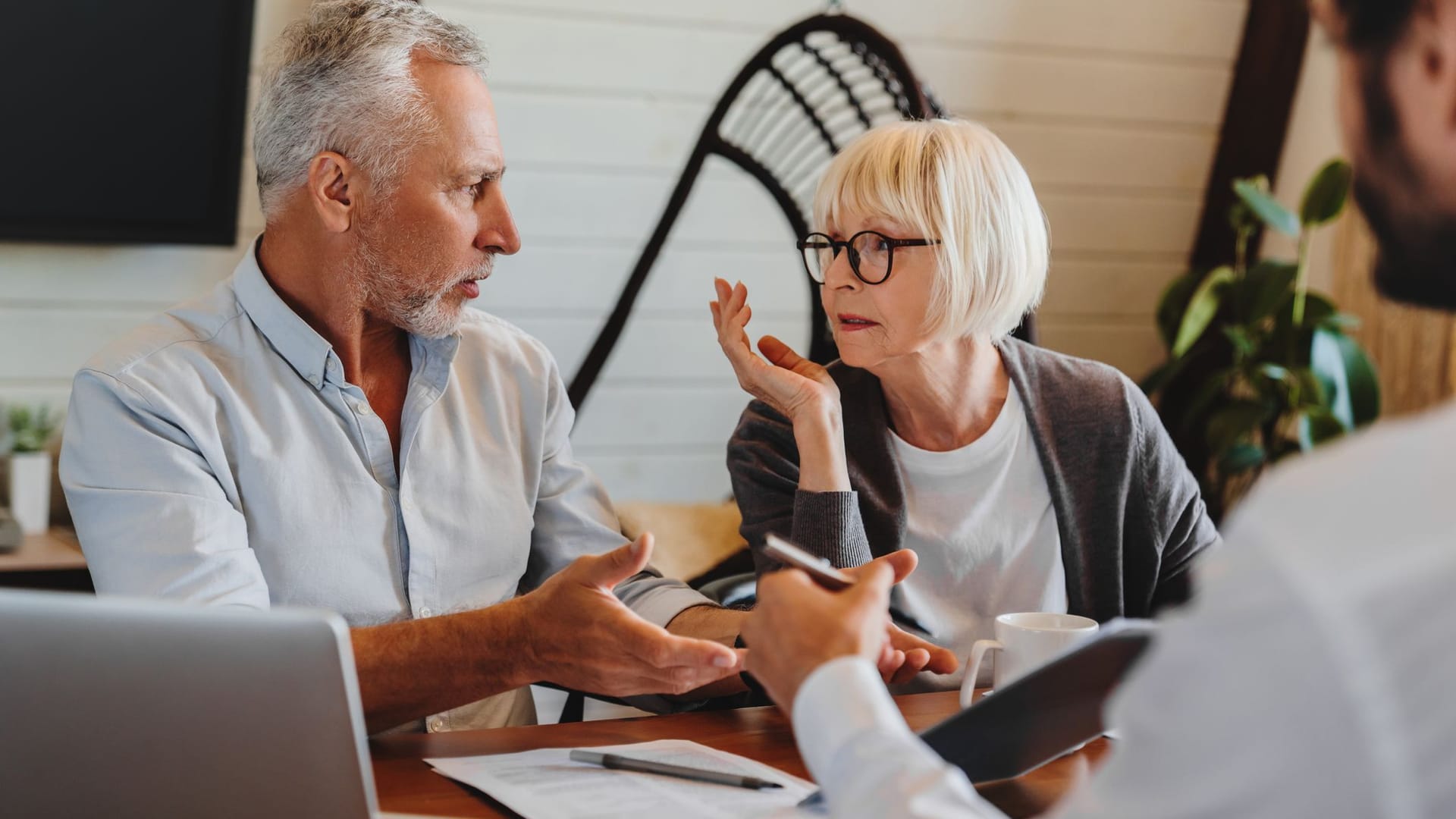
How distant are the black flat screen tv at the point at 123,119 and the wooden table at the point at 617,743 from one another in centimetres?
158

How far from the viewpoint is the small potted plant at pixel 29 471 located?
2355 mm

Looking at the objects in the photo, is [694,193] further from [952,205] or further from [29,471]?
[29,471]

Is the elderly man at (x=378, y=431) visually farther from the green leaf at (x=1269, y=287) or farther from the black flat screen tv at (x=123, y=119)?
the green leaf at (x=1269, y=287)

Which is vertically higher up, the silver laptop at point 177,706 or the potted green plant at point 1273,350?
the silver laptop at point 177,706

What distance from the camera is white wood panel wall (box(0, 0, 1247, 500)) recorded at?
2521 millimetres

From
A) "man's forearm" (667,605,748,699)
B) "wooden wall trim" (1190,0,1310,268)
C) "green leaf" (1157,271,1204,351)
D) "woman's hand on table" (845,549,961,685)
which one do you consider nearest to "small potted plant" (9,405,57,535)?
"man's forearm" (667,605,748,699)

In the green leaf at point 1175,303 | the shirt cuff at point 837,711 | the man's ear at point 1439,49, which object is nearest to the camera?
the man's ear at point 1439,49

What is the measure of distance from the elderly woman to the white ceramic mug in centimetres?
34

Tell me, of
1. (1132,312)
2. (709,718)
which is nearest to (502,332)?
Answer: (709,718)

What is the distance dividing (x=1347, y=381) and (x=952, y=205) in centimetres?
153

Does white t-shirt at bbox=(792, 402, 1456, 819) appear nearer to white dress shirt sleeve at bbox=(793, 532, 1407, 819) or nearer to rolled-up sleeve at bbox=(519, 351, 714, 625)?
white dress shirt sleeve at bbox=(793, 532, 1407, 819)

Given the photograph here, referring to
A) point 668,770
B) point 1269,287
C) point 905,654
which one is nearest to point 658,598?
point 905,654

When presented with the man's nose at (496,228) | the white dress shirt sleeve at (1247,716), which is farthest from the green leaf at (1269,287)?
the white dress shirt sleeve at (1247,716)

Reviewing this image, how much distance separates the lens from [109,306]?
2.49 m
